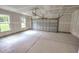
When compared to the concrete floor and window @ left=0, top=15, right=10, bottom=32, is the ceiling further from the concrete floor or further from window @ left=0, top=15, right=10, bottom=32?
A: the concrete floor

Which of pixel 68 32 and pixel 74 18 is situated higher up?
pixel 74 18

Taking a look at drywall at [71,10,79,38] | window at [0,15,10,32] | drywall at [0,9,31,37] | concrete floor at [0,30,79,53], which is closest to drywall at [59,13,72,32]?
drywall at [71,10,79,38]

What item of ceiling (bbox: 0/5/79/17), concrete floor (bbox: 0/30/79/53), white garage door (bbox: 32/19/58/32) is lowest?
concrete floor (bbox: 0/30/79/53)

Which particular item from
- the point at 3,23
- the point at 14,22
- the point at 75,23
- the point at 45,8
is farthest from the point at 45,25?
the point at 3,23

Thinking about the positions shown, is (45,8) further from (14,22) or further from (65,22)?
(14,22)

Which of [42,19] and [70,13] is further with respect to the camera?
[42,19]

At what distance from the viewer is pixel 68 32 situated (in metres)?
5.76

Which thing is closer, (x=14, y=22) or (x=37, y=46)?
(x=37, y=46)

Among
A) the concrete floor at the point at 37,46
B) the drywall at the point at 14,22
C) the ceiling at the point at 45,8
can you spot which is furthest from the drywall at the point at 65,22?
the drywall at the point at 14,22
